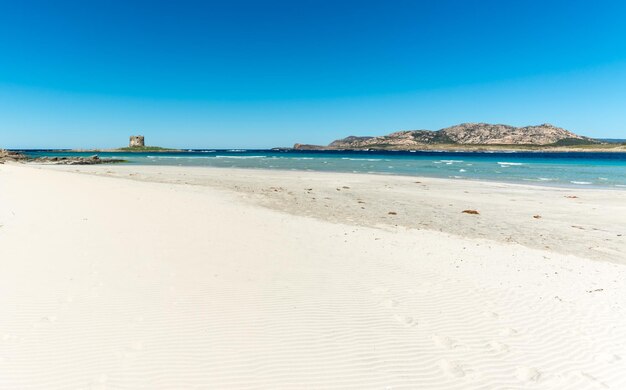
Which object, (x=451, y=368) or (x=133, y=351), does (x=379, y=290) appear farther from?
(x=133, y=351)

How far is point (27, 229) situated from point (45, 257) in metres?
3.23

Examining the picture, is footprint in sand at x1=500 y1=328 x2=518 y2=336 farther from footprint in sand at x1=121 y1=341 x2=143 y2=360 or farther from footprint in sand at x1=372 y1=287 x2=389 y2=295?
footprint in sand at x1=121 y1=341 x2=143 y2=360

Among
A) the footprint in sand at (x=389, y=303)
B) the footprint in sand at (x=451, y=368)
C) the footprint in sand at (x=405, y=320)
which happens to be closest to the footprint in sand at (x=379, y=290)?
the footprint in sand at (x=389, y=303)

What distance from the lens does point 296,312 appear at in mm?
5629

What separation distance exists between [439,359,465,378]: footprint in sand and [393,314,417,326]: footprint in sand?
95 centimetres

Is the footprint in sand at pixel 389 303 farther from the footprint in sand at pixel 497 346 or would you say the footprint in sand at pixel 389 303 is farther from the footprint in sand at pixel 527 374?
the footprint in sand at pixel 527 374

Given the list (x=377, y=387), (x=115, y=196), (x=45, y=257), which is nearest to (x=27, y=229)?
(x=45, y=257)

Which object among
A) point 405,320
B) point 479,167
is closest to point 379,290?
point 405,320

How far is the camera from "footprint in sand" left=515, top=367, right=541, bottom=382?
4.18 m

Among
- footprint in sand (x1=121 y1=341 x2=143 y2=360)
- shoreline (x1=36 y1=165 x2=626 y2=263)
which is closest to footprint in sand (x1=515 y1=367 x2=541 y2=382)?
footprint in sand (x1=121 y1=341 x2=143 y2=360)

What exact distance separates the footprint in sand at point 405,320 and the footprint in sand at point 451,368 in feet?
3.13

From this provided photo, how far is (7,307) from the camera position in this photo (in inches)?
207

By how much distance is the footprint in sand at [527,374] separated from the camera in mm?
4180

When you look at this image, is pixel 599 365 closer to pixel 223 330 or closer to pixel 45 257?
pixel 223 330
